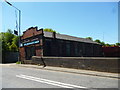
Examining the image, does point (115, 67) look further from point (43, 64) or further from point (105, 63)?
Result: point (43, 64)

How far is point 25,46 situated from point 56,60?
1327cm

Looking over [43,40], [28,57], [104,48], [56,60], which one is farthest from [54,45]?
[104,48]

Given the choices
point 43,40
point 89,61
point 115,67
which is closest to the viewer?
point 115,67

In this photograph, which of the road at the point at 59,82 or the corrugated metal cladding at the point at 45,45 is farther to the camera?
the corrugated metal cladding at the point at 45,45

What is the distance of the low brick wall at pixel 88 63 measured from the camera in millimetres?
11953

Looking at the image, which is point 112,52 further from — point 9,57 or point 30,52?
point 9,57

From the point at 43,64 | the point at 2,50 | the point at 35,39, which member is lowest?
the point at 43,64

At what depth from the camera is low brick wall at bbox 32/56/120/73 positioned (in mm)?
11953

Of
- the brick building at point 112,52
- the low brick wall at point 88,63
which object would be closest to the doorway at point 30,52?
the low brick wall at point 88,63

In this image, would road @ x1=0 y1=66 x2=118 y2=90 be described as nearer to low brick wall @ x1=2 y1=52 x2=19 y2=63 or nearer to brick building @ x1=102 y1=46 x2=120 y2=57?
low brick wall @ x1=2 y1=52 x2=19 y2=63

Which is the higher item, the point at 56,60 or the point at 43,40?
the point at 43,40

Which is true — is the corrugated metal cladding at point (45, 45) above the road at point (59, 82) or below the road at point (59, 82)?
above

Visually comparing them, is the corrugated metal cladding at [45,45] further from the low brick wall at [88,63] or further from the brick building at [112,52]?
the brick building at [112,52]

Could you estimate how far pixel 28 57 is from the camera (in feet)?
92.7
